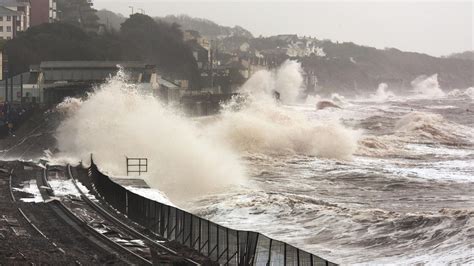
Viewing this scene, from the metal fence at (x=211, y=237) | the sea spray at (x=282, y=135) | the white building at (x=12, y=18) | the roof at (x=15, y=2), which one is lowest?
the sea spray at (x=282, y=135)

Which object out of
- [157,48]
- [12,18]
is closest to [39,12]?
[12,18]

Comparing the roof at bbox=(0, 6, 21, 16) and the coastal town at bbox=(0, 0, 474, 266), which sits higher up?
the roof at bbox=(0, 6, 21, 16)

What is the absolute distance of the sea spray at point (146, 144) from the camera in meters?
37.1

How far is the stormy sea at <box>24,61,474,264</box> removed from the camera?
78.4 ft

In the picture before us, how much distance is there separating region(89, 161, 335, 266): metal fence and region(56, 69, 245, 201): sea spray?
332 inches

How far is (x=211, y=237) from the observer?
18.5 metres

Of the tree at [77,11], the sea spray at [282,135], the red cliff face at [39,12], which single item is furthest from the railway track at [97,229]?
the tree at [77,11]

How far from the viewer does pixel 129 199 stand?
83.0ft

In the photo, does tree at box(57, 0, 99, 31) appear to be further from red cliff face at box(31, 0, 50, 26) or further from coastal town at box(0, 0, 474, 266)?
coastal town at box(0, 0, 474, 266)

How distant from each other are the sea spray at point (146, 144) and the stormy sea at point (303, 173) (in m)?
0.09

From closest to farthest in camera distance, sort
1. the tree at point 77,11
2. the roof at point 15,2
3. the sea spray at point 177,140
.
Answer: the sea spray at point 177,140 < the roof at point 15,2 < the tree at point 77,11

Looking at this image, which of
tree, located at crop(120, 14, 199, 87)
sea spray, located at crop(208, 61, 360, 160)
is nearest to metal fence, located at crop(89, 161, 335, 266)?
sea spray, located at crop(208, 61, 360, 160)

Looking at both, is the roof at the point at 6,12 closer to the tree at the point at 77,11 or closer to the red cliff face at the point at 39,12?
the red cliff face at the point at 39,12

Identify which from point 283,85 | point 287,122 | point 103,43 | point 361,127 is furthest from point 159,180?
point 283,85
